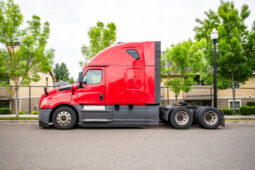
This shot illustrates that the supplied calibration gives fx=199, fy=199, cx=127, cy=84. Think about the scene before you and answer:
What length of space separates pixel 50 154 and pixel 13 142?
2017 millimetres

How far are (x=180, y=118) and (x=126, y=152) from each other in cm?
435

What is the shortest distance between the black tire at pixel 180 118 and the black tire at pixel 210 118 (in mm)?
486

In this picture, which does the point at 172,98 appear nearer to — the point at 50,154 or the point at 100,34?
the point at 100,34

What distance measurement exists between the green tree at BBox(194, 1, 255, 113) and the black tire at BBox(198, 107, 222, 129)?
23.9ft

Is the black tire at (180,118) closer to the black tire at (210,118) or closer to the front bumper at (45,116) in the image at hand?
the black tire at (210,118)

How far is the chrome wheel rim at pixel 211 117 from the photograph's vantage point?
855cm

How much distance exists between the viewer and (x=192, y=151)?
16.4 feet

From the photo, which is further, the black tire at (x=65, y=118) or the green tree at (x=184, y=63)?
the green tree at (x=184, y=63)

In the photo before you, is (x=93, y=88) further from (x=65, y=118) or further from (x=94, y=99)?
(x=65, y=118)

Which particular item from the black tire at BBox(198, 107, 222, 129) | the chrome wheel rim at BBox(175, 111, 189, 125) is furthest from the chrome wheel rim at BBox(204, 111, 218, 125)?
the chrome wheel rim at BBox(175, 111, 189, 125)

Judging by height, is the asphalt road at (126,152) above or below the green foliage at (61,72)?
below

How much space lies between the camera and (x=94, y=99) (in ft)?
27.0

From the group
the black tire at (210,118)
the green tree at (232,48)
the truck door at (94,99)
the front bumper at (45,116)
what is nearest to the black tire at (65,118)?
the front bumper at (45,116)

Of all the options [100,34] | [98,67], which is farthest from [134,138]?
[100,34]
